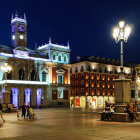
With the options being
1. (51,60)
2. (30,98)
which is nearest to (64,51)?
(51,60)

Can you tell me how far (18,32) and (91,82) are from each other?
92.5ft

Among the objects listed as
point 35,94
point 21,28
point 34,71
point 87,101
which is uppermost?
point 21,28

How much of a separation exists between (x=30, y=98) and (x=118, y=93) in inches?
1713

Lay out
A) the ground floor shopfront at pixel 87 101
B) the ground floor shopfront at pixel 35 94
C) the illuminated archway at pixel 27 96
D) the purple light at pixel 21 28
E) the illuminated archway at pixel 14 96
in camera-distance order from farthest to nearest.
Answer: the ground floor shopfront at pixel 87 101, the purple light at pixel 21 28, the illuminated archway at pixel 27 96, the illuminated archway at pixel 14 96, the ground floor shopfront at pixel 35 94

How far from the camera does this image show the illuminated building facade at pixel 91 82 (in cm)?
7931

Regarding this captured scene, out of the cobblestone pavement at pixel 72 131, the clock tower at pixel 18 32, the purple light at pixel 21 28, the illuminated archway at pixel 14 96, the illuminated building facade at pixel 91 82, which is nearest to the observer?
the cobblestone pavement at pixel 72 131

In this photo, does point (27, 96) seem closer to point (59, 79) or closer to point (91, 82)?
point (59, 79)

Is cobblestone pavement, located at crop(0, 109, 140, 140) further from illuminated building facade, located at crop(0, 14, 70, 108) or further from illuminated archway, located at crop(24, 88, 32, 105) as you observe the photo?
illuminated archway, located at crop(24, 88, 32, 105)

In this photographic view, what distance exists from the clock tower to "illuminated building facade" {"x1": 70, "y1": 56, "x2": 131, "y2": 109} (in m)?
22.5

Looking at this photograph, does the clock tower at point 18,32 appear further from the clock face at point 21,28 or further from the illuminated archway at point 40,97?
the illuminated archway at point 40,97

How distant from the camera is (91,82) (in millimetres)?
80312

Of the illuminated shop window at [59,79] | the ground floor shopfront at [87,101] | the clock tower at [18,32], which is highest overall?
the clock tower at [18,32]

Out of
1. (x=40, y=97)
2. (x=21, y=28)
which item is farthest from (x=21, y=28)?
(x=40, y=97)

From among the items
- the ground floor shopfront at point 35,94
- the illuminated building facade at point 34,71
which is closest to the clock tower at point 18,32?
the illuminated building facade at point 34,71
